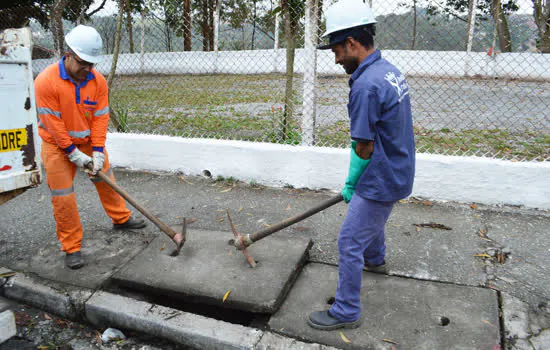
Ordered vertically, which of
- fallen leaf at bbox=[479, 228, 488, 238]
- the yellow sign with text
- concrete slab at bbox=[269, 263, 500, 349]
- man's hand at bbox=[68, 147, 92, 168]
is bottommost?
concrete slab at bbox=[269, 263, 500, 349]

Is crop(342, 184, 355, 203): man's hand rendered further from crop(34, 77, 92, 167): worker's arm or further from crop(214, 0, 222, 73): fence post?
crop(214, 0, 222, 73): fence post

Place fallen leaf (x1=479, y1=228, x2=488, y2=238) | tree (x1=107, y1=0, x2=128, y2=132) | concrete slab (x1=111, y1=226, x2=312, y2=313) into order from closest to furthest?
concrete slab (x1=111, y1=226, x2=312, y2=313) < fallen leaf (x1=479, y1=228, x2=488, y2=238) < tree (x1=107, y1=0, x2=128, y2=132)

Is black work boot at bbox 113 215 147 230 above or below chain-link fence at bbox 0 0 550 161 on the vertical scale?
below

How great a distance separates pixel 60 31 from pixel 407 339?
553 centimetres

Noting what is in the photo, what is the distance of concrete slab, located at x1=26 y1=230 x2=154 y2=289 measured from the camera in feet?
10.2

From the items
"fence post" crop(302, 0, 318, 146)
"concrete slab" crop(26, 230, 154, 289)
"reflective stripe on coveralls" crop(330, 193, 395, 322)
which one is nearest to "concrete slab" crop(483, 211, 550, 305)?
"reflective stripe on coveralls" crop(330, 193, 395, 322)

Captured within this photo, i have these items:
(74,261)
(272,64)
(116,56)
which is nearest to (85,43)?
(74,261)

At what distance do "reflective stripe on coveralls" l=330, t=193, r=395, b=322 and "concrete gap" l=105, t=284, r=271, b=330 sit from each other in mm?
592

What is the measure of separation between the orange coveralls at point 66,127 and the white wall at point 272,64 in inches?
91.2

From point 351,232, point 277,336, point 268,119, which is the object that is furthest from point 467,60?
point 277,336

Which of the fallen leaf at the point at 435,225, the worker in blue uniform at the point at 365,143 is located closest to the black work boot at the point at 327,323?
the worker in blue uniform at the point at 365,143

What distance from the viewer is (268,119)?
22.9 ft

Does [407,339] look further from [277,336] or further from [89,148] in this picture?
[89,148]

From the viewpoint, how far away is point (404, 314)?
256 centimetres
